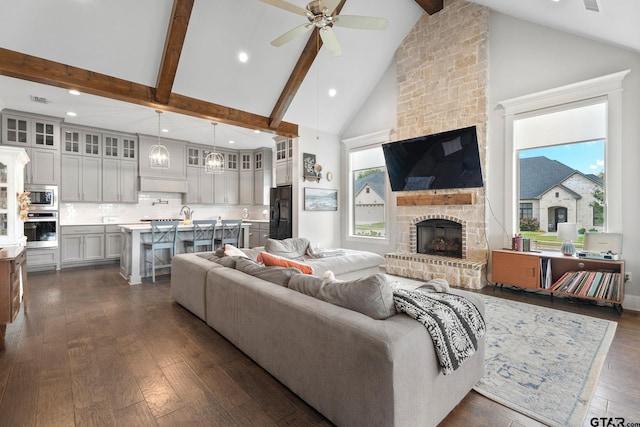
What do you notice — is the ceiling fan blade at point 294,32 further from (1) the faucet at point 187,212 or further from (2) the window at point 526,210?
(1) the faucet at point 187,212

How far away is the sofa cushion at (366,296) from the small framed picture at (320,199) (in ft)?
14.7

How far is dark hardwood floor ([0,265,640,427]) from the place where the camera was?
1.66 m

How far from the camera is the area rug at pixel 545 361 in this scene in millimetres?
1757

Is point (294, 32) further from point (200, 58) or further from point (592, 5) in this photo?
point (592, 5)

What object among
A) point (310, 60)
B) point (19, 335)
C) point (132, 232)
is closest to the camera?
point (19, 335)

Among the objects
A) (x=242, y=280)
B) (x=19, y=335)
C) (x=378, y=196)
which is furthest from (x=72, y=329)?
(x=378, y=196)

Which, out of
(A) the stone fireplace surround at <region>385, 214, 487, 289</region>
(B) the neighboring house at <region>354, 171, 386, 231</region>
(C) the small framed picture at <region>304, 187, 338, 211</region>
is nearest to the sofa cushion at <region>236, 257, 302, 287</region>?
(A) the stone fireplace surround at <region>385, 214, 487, 289</region>

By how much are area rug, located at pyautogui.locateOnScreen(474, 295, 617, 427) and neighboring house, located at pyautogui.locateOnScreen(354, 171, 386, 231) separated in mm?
3210

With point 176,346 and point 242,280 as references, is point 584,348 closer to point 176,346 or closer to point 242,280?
point 242,280

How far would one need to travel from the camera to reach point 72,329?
287 cm

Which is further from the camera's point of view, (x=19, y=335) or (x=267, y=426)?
(x=19, y=335)

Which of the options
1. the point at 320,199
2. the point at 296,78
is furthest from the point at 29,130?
the point at 320,199

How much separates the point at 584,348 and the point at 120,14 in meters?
5.95

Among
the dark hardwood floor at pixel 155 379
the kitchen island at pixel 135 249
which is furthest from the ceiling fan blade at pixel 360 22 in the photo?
the kitchen island at pixel 135 249
